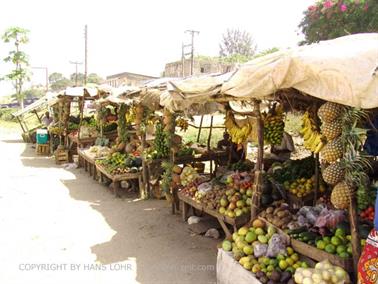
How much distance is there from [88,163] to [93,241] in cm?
613

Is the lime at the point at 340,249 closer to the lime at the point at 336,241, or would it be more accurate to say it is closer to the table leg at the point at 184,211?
the lime at the point at 336,241

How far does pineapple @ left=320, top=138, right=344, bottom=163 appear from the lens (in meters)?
3.65

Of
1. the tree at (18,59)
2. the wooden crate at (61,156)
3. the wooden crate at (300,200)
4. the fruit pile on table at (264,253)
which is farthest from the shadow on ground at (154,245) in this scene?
the tree at (18,59)

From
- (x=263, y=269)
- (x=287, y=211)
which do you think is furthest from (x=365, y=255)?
(x=287, y=211)

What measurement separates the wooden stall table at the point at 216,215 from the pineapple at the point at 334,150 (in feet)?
7.49

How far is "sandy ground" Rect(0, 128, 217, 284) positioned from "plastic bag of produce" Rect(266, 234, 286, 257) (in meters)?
0.95

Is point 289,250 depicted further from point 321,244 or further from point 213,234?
point 213,234

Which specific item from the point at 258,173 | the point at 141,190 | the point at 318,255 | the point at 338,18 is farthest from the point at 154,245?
the point at 338,18

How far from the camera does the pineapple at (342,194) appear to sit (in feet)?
12.1

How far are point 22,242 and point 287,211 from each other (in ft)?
14.0

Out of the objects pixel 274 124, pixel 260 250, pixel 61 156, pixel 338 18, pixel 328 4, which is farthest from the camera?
pixel 61 156

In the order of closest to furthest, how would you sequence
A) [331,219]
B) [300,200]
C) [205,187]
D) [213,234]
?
[331,219] → [300,200] → [213,234] → [205,187]

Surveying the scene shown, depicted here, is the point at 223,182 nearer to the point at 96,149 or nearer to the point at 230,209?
the point at 230,209

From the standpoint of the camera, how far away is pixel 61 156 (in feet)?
46.6
